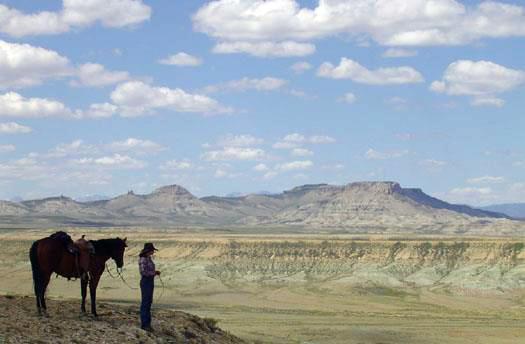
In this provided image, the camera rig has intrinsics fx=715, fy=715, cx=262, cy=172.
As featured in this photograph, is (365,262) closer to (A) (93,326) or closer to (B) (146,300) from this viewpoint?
(B) (146,300)

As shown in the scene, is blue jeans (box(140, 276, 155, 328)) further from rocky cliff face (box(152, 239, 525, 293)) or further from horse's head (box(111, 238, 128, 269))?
rocky cliff face (box(152, 239, 525, 293))

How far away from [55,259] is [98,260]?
1.28m

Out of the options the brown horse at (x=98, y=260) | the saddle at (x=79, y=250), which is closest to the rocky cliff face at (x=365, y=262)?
the brown horse at (x=98, y=260)

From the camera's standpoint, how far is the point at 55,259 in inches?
827

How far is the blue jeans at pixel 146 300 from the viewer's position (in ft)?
68.1

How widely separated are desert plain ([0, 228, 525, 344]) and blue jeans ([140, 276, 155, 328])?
20.7 m

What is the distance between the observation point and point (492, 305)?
268ft

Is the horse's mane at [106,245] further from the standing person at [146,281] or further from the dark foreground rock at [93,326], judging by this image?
the dark foreground rock at [93,326]

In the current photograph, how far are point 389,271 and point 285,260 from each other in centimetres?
1740

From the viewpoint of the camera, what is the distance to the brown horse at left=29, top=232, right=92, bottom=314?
2089 cm

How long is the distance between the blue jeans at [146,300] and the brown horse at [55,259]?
184 cm

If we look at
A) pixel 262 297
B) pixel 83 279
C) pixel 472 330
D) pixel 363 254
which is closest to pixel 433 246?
pixel 363 254

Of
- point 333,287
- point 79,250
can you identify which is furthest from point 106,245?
point 333,287

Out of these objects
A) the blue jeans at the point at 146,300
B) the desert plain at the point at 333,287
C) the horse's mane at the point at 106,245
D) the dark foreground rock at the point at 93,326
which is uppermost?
the horse's mane at the point at 106,245
